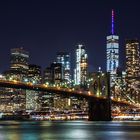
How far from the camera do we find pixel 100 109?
341 ft

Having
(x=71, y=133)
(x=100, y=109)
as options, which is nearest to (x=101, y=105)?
(x=100, y=109)

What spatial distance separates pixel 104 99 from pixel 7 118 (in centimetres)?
4588

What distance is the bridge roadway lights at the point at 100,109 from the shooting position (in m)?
104

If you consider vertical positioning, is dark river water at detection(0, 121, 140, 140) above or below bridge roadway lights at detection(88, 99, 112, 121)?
below

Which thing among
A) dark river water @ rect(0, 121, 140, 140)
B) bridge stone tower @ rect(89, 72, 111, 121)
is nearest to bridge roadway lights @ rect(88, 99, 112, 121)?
bridge stone tower @ rect(89, 72, 111, 121)

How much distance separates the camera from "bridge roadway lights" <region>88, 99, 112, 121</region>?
104m

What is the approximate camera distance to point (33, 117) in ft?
504

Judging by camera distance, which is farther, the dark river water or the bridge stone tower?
the bridge stone tower

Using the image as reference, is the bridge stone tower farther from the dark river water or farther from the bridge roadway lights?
the dark river water

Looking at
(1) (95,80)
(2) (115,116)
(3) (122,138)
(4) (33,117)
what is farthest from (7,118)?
(3) (122,138)

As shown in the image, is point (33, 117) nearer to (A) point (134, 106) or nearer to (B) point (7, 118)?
→ (B) point (7, 118)

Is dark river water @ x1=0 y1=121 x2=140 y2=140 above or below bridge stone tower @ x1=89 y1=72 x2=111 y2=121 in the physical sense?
below

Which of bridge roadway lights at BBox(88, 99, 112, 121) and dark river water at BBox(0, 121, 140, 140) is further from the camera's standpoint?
bridge roadway lights at BBox(88, 99, 112, 121)

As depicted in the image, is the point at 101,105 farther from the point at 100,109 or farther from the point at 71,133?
the point at 71,133
